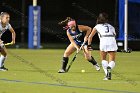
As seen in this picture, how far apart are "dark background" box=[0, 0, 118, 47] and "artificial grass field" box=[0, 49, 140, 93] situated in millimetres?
8403

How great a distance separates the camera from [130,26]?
1053 inches

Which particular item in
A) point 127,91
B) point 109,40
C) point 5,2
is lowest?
point 127,91

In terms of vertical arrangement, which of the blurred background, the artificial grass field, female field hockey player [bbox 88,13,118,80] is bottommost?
the artificial grass field

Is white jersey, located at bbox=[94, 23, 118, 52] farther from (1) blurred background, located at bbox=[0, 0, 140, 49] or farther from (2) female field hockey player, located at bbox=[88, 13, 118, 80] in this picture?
(1) blurred background, located at bbox=[0, 0, 140, 49]

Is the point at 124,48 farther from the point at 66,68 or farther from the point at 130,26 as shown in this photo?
the point at 66,68

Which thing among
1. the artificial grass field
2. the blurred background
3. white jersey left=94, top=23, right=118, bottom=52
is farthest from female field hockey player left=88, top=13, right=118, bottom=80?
the blurred background

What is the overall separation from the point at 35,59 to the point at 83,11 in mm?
10011

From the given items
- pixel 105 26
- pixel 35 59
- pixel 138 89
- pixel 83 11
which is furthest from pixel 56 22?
pixel 138 89

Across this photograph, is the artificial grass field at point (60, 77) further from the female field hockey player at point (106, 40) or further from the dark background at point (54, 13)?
the dark background at point (54, 13)

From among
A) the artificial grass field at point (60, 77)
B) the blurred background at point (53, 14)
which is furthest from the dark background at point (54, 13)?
the artificial grass field at point (60, 77)

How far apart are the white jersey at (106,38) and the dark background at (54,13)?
1517 centimetres

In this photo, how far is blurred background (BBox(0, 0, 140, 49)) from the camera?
30672 millimetres

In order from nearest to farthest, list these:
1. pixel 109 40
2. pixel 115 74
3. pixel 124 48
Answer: pixel 109 40, pixel 115 74, pixel 124 48

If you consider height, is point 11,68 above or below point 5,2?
below
